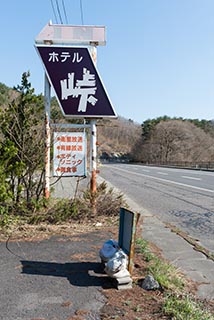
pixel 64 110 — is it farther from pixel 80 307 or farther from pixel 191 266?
pixel 80 307

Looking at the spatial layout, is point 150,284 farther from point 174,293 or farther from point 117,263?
point 117,263

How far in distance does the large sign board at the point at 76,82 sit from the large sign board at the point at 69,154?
475mm

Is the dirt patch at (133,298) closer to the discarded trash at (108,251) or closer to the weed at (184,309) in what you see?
the weed at (184,309)

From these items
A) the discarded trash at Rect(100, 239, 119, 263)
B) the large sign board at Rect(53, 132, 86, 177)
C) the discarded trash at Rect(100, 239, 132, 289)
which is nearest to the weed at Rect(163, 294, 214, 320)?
the discarded trash at Rect(100, 239, 132, 289)

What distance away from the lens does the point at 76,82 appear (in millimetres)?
6703

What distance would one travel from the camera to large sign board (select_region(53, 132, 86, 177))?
22.3 feet

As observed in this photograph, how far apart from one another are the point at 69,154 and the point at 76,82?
59.2 inches

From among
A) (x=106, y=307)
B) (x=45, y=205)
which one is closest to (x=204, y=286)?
(x=106, y=307)

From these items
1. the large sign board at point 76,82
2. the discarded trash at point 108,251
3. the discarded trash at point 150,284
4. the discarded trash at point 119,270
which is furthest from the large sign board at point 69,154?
the discarded trash at point 150,284

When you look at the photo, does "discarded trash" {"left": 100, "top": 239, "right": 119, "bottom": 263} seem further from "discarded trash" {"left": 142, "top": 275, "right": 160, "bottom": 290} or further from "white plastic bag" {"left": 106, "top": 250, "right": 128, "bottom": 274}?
"discarded trash" {"left": 142, "top": 275, "right": 160, "bottom": 290}

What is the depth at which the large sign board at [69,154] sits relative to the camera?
6.80 meters

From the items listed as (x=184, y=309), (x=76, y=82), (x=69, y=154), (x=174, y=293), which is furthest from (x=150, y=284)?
(x=76, y=82)

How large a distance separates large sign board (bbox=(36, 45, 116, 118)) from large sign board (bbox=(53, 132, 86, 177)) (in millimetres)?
475

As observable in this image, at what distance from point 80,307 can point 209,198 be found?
9789 millimetres
